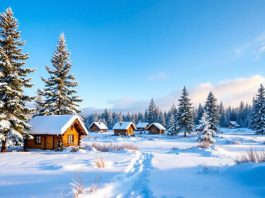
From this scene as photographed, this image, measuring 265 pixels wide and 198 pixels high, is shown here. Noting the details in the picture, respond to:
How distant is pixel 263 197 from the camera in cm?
690

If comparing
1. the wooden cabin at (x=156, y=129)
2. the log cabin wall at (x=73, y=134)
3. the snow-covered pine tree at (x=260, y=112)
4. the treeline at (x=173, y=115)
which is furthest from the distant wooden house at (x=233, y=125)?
the log cabin wall at (x=73, y=134)

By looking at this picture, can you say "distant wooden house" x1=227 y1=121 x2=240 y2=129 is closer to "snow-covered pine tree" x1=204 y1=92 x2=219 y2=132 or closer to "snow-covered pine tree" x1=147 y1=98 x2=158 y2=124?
"snow-covered pine tree" x1=147 y1=98 x2=158 y2=124

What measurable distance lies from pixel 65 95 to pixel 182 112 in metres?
34.7

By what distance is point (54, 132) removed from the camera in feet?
92.6

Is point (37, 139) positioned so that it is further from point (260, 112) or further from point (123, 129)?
point (260, 112)

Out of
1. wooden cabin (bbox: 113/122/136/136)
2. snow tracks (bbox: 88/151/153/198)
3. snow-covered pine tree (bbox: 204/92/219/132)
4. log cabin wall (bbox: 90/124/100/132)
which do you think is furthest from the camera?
log cabin wall (bbox: 90/124/100/132)

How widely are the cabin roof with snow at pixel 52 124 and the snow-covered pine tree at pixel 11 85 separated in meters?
2.43

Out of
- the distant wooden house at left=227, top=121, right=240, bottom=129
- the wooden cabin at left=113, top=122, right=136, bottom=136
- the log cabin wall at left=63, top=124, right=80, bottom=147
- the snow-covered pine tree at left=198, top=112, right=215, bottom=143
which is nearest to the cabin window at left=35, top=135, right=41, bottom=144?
the log cabin wall at left=63, top=124, right=80, bottom=147

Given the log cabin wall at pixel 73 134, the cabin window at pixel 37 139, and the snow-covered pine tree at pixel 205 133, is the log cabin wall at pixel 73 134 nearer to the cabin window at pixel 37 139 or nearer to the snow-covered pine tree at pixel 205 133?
the cabin window at pixel 37 139

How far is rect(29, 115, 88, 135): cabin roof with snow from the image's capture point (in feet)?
93.1

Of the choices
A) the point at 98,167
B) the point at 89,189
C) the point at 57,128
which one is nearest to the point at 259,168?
the point at 89,189

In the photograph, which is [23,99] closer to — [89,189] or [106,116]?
[89,189]

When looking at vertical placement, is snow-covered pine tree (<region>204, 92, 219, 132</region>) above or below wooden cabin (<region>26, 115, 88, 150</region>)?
above

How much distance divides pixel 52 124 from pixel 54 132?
Result: 1.85 meters
